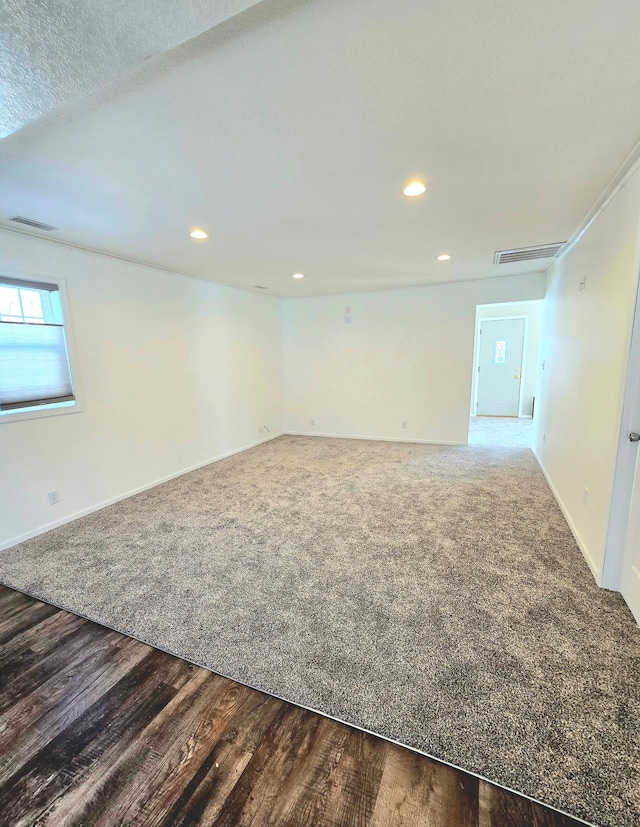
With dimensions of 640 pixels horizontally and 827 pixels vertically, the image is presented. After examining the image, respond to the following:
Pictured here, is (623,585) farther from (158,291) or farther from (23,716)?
(158,291)

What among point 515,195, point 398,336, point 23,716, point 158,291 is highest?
point 515,195

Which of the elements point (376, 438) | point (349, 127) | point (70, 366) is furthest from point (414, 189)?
point (376, 438)

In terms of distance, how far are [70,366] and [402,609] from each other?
3363 mm

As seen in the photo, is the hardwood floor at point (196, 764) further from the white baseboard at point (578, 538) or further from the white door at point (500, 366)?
the white door at point (500, 366)

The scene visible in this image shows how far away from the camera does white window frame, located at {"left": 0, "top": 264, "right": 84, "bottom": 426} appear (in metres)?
2.73

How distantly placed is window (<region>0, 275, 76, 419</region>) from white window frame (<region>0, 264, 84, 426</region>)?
0.01 m

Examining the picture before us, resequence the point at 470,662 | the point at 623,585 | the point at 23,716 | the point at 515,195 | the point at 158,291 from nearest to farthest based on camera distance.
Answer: the point at 23,716 < the point at 470,662 < the point at 623,585 < the point at 515,195 < the point at 158,291

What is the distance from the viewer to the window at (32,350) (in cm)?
272

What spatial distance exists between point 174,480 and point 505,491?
3731 mm

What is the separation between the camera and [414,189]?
213cm

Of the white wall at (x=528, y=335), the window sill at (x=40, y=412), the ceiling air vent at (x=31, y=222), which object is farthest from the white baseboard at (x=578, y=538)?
the ceiling air vent at (x=31, y=222)

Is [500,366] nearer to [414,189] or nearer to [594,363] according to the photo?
[594,363]

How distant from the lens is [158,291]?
12.9 feet

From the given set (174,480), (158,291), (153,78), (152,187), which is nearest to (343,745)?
(153,78)
